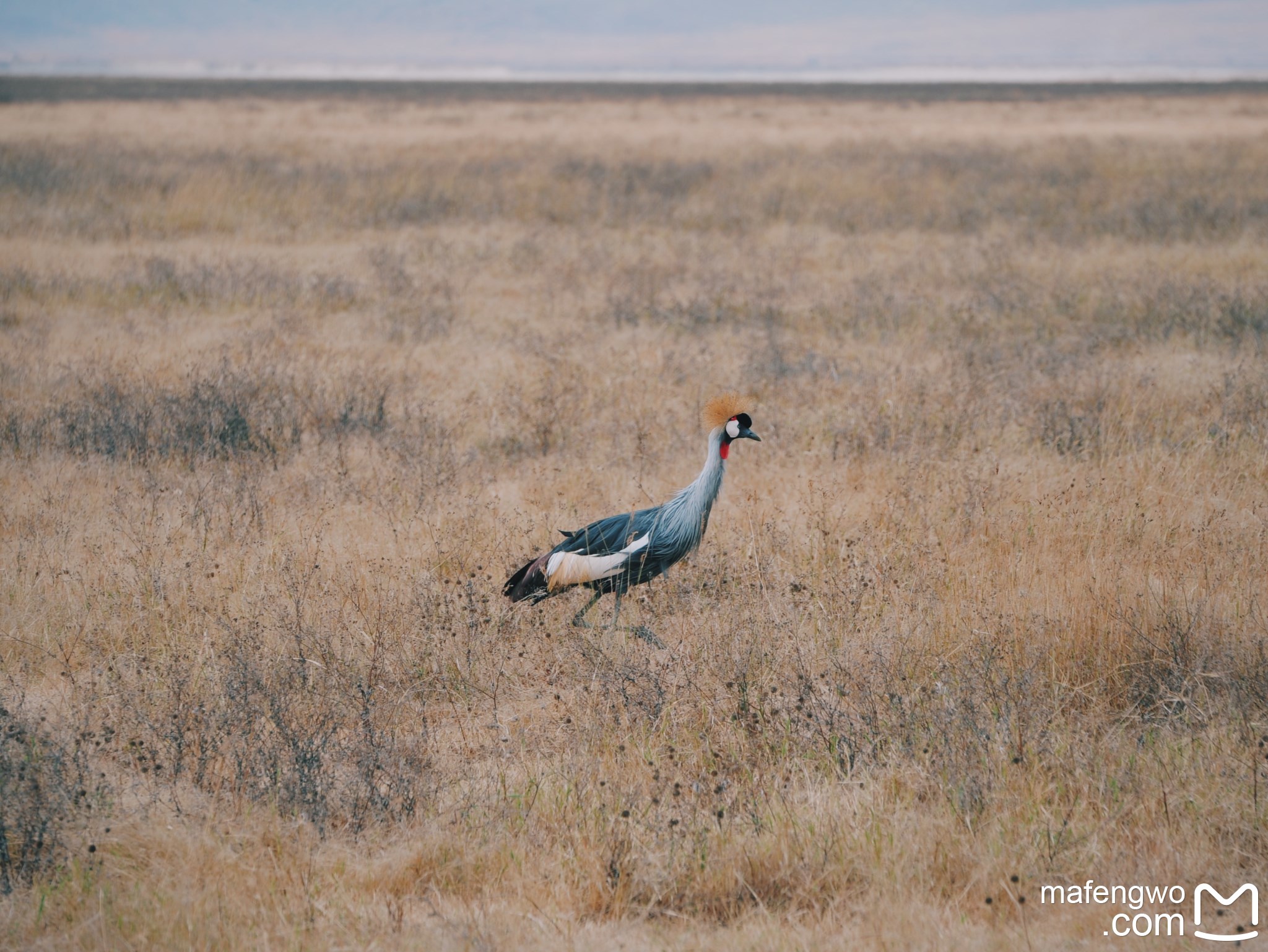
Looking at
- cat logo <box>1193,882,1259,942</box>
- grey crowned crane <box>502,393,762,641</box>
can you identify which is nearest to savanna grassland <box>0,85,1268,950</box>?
cat logo <box>1193,882,1259,942</box>

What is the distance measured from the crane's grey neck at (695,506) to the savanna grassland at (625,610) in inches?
16.3

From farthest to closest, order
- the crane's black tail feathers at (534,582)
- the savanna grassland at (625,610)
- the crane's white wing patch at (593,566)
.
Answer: the crane's black tail feathers at (534,582) → the crane's white wing patch at (593,566) → the savanna grassland at (625,610)

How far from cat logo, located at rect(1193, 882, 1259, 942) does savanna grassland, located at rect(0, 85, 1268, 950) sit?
65 mm

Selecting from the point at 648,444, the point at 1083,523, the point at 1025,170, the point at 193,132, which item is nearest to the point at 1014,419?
the point at 1083,523

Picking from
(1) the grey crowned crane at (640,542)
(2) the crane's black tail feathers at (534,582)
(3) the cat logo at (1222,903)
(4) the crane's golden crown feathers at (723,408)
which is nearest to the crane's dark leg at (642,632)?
(1) the grey crowned crane at (640,542)

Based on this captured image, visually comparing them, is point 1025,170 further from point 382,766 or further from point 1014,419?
point 382,766

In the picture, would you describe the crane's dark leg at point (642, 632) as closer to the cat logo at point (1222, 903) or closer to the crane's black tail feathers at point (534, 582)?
the crane's black tail feathers at point (534, 582)

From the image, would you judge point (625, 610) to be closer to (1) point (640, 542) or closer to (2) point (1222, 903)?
(1) point (640, 542)

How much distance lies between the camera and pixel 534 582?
4.34 meters

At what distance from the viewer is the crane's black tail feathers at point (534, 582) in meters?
4.31

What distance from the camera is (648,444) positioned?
22.5 feet

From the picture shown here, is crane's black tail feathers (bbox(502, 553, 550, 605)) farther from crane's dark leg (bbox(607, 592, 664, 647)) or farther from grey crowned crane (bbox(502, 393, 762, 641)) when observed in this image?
crane's dark leg (bbox(607, 592, 664, 647))

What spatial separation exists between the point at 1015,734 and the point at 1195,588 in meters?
1.47

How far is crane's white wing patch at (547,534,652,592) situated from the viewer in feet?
13.6
